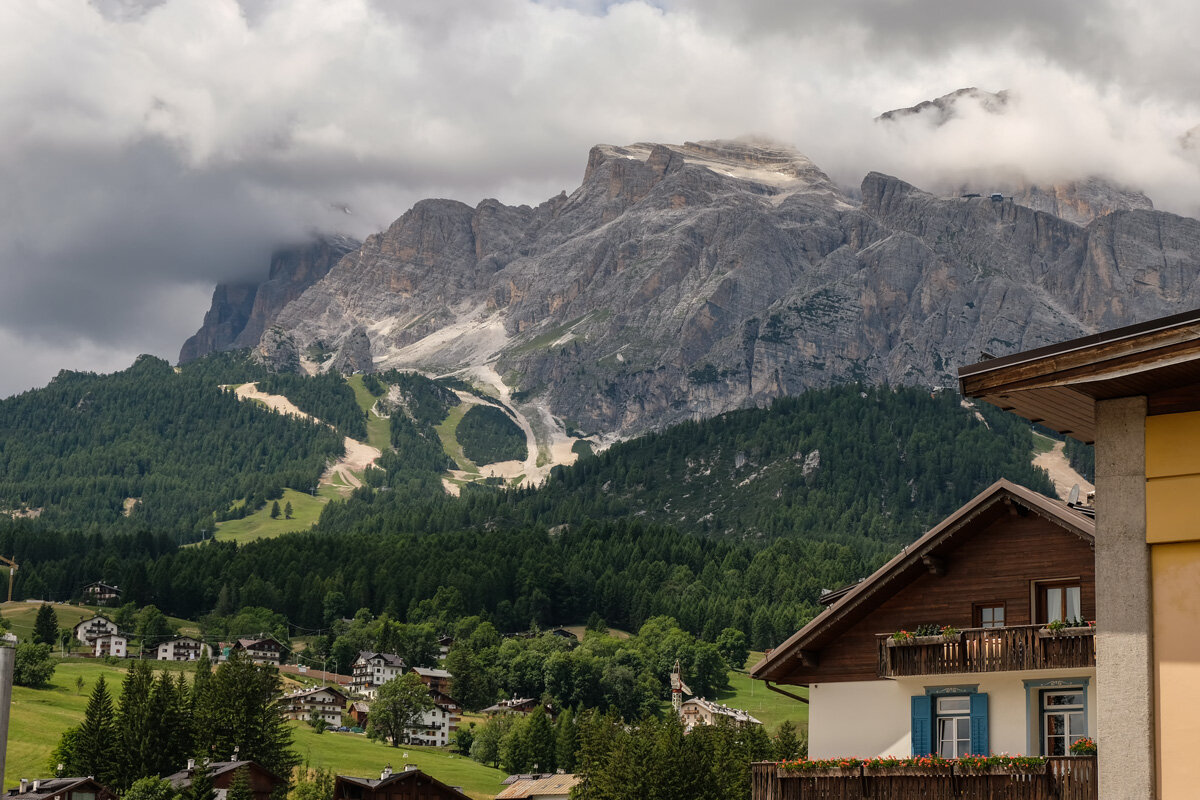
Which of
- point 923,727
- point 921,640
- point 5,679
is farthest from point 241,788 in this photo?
point 5,679

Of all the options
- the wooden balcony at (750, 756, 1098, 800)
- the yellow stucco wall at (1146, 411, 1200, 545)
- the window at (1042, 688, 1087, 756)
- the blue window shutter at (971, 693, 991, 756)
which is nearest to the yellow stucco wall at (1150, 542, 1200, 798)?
the yellow stucco wall at (1146, 411, 1200, 545)

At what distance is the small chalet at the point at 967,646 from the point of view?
95.0 ft

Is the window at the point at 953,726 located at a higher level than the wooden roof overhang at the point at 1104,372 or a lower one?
lower

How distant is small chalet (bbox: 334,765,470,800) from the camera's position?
11944 cm

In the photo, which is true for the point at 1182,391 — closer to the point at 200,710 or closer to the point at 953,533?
the point at 953,533

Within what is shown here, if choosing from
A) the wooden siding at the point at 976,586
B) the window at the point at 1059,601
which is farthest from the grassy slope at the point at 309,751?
the window at the point at 1059,601

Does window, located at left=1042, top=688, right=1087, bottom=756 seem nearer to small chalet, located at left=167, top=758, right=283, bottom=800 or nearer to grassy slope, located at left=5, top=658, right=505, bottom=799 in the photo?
small chalet, located at left=167, top=758, right=283, bottom=800

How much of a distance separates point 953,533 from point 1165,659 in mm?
17632

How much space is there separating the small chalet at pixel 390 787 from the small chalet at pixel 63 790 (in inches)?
836

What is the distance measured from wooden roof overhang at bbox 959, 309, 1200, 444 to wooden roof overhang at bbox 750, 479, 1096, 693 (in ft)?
46.8

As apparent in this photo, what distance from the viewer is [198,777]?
12675 cm

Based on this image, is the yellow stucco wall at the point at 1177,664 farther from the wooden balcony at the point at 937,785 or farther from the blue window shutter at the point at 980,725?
the blue window shutter at the point at 980,725

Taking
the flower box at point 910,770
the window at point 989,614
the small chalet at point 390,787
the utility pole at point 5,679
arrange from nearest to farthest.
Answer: the utility pole at point 5,679 < the flower box at point 910,770 < the window at point 989,614 < the small chalet at point 390,787

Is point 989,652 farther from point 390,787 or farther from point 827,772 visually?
point 390,787
